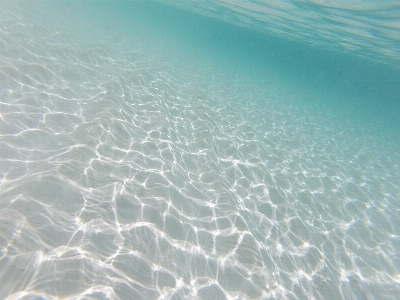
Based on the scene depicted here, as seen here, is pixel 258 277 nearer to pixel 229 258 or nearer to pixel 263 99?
pixel 229 258

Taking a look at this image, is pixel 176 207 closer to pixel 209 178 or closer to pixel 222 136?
pixel 209 178

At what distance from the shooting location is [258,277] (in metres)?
4.43

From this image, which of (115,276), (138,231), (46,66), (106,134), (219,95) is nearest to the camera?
(115,276)

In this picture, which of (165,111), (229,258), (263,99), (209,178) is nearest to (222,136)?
(165,111)

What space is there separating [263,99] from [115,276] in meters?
17.8

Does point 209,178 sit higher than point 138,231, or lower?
lower

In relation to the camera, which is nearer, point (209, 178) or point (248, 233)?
point (248, 233)

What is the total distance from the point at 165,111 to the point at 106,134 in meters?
3.65

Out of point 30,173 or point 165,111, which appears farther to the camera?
point 165,111

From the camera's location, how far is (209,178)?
6.83m

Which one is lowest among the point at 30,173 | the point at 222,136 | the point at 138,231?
the point at 222,136

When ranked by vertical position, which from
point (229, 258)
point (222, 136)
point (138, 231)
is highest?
point (138, 231)

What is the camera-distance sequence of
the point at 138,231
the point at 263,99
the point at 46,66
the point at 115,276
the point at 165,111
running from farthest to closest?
the point at 263,99, the point at 165,111, the point at 46,66, the point at 138,231, the point at 115,276

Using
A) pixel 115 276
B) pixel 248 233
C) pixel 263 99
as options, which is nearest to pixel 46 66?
pixel 115 276
